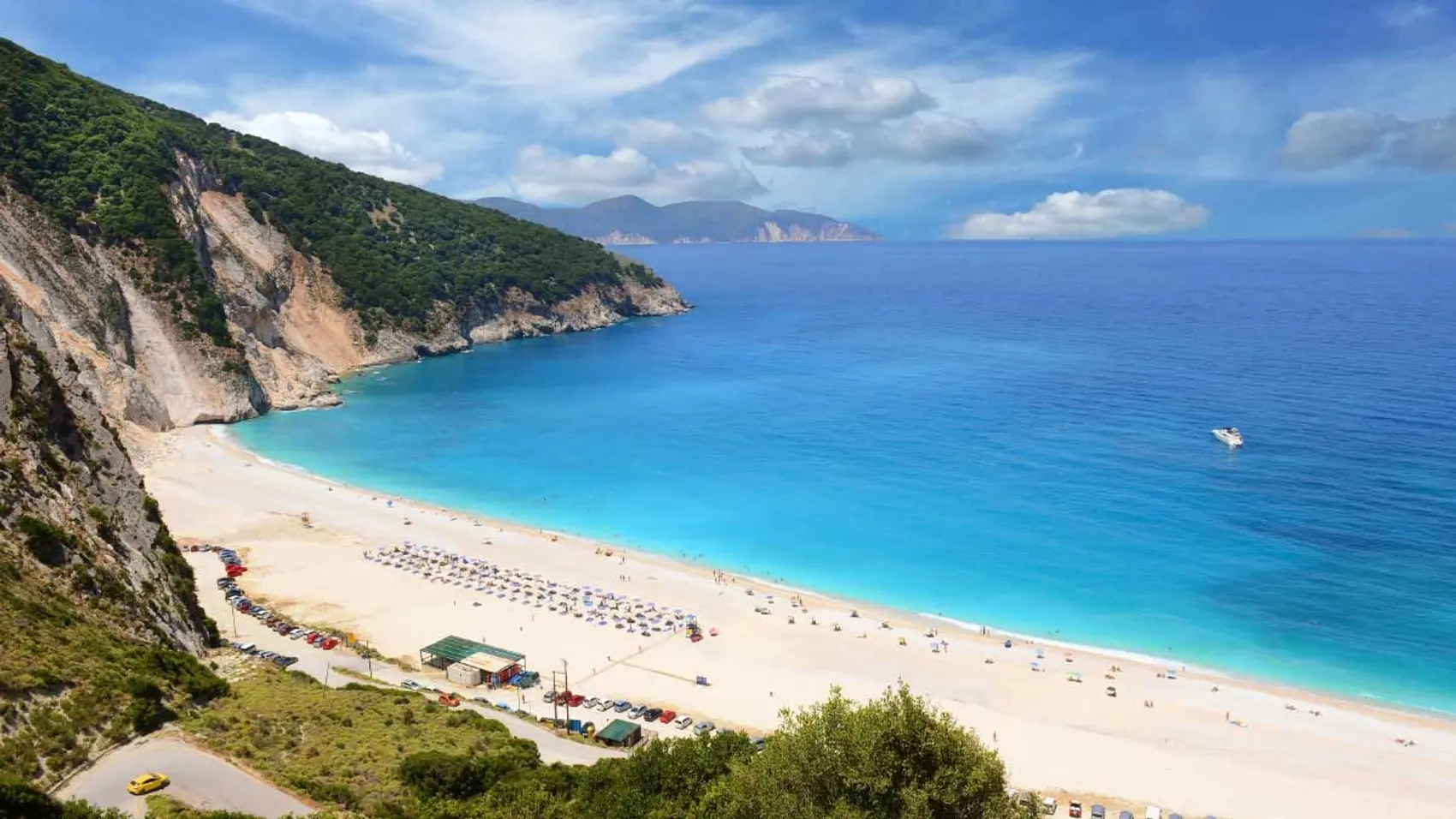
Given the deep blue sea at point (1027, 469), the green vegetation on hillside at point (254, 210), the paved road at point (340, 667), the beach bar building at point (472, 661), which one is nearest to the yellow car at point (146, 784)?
the paved road at point (340, 667)

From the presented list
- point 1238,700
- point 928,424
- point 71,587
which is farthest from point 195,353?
point 1238,700

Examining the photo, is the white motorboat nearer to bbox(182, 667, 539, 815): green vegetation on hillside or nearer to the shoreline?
the shoreline

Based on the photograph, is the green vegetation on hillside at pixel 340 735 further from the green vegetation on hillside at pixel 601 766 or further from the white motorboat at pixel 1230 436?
the white motorboat at pixel 1230 436

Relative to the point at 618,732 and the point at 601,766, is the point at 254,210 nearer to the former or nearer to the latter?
the point at 618,732

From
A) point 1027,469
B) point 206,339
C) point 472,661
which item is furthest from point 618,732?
point 206,339

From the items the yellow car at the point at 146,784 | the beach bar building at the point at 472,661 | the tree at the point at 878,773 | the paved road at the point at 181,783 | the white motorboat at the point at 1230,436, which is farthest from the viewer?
the white motorboat at the point at 1230,436

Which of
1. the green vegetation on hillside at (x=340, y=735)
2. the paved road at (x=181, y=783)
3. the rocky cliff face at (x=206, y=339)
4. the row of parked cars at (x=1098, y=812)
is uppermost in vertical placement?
the rocky cliff face at (x=206, y=339)

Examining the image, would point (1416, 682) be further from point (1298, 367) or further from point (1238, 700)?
point (1298, 367)

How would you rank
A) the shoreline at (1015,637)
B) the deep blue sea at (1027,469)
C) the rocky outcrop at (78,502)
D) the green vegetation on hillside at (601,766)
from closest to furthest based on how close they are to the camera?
the green vegetation on hillside at (601,766), the rocky outcrop at (78,502), the shoreline at (1015,637), the deep blue sea at (1027,469)
